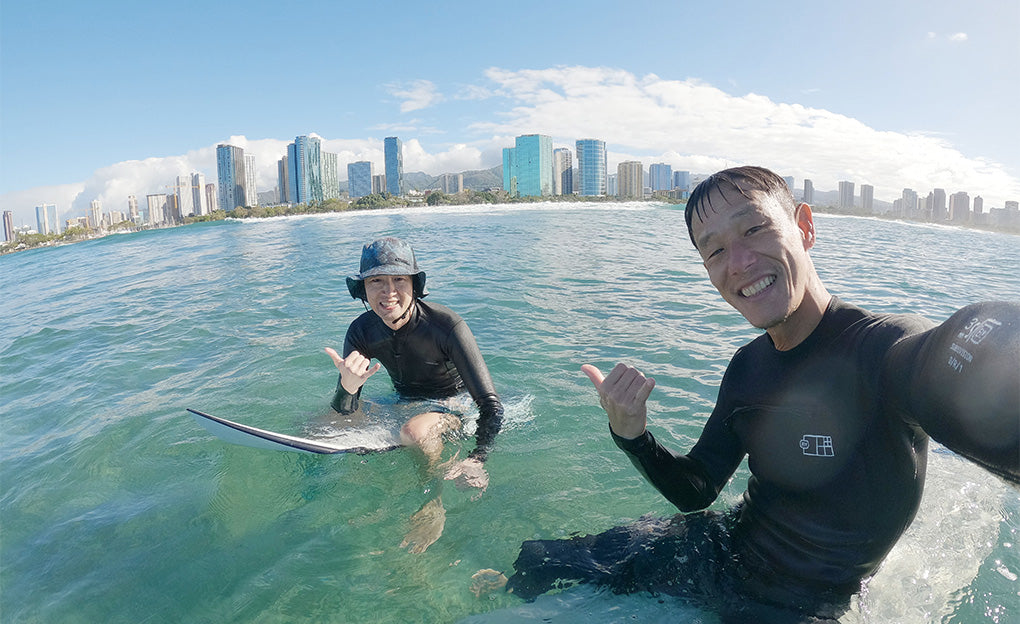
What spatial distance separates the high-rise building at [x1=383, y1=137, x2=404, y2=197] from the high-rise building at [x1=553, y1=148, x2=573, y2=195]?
132 ft

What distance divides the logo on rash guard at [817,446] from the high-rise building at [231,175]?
4957 inches

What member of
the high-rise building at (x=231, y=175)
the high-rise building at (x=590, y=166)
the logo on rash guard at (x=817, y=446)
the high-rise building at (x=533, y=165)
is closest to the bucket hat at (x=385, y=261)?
the logo on rash guard at (x=817, y=446)

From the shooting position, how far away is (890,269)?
16.9m

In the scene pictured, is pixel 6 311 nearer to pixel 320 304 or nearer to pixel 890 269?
pixel 320 304

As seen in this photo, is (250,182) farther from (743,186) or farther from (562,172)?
(743,186)

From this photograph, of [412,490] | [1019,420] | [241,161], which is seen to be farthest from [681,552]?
[241,161]

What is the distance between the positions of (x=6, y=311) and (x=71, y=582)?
14.9m

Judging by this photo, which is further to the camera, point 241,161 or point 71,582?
point 241,161

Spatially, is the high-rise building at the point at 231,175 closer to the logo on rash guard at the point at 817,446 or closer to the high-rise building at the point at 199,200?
the high-rise building at the point at 199,200

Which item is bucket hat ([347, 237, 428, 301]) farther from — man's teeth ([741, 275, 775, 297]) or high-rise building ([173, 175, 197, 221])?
high-rise building ([173, 175, 197, 221])

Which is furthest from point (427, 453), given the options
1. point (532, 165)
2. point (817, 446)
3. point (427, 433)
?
point (532, 165)

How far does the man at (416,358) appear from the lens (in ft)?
12.4

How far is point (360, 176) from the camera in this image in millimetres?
153250

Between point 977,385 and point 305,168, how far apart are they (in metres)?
127
